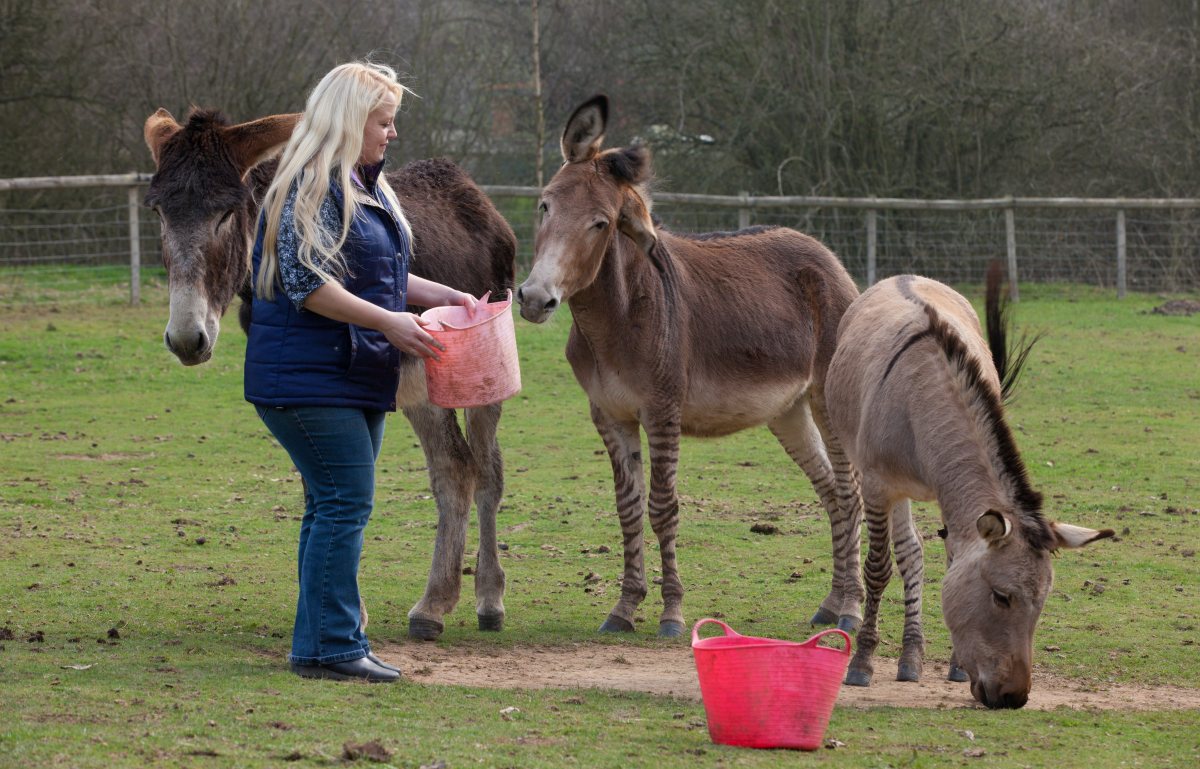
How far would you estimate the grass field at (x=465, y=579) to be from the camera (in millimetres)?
3770

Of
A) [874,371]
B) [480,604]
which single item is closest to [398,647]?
[480,604]

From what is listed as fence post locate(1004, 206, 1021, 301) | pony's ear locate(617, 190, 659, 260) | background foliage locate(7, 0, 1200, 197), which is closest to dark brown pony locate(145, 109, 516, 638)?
pony's ear locate(617, 190, 659, 260)

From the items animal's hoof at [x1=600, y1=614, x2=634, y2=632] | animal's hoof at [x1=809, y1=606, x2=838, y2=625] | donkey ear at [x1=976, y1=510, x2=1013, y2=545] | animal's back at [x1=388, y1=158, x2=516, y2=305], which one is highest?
animal's back at [x1=388, y1=158, x2=516, y2=305]

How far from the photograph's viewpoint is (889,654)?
218 inches

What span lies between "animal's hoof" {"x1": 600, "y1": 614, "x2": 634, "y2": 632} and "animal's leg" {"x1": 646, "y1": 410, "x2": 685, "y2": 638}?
15 centimetres

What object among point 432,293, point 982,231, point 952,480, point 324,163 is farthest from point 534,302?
point 982,231

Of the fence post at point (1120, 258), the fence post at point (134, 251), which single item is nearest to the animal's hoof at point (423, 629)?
the fence post at point (134, 251)

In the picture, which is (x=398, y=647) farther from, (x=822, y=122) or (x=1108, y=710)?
(x=822, y=122)

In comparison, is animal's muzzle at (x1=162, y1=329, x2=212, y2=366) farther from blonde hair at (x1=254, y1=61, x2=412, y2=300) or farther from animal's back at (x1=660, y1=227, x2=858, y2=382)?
animal's back at (x1=660, y1=227, x2=858, y2=382)

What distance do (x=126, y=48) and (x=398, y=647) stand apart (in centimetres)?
1530

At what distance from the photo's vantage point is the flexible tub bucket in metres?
4.41

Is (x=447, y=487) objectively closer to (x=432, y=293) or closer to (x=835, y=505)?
(x=432, y=293)

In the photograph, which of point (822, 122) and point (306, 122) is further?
point (822, 122)

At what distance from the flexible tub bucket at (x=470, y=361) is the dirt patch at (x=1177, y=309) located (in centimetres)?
1520
